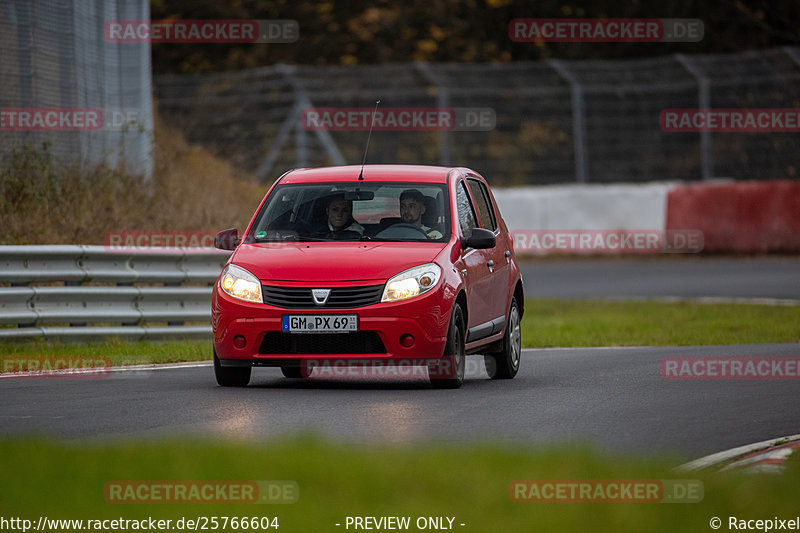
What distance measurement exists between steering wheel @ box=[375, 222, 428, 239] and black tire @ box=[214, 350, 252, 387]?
4.68ft

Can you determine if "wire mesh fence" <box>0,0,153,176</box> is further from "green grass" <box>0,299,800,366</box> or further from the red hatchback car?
the red hatchback car

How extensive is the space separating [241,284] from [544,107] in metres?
20.2

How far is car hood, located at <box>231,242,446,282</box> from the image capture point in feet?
37.2

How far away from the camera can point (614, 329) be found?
1859cm

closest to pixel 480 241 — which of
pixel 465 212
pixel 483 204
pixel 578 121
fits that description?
pixel 465 212

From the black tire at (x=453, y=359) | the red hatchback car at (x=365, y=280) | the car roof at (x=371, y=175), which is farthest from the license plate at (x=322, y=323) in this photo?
the car roof at (x=371, y=175)

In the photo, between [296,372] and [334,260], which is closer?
[334,260]

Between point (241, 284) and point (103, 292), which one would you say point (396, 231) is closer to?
point (241, 284)

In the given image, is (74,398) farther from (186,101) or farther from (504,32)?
(504,32)

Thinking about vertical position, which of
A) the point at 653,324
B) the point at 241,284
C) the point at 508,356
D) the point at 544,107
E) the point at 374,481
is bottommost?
the point at 653,324

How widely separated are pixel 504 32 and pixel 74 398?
33.3m

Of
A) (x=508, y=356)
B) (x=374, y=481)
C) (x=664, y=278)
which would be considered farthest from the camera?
(x=664, y=278)

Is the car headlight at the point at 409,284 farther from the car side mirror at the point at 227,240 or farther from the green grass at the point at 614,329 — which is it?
the green grass at the point at 614,329

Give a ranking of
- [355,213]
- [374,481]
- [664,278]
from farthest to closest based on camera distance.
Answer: [664,278] < [355,213] < [374,481]
